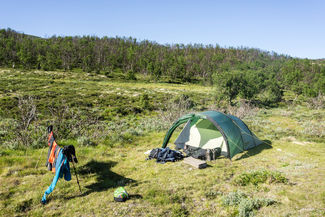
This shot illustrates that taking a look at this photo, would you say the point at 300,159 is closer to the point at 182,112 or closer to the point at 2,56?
the point at 182,112

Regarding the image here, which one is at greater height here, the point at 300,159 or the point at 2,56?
the point at 2,56

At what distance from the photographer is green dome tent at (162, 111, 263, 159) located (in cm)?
980

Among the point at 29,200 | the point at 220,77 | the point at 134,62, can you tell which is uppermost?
the point at 134,62

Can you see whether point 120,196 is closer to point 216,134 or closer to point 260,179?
point 260,179

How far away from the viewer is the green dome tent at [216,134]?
9.80 m

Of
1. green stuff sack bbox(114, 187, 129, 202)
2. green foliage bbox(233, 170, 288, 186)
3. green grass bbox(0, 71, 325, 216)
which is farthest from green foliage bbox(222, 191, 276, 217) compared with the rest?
green stuff sack bbox(114, 187, 129, 202)

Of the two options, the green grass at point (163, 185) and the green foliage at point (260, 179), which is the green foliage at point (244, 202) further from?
the green foliage at point (260, 179)

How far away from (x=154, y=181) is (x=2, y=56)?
4139 inches

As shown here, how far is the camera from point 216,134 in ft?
35.7

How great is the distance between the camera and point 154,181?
718cm

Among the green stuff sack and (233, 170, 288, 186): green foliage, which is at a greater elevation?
(233, 170, 288, 186): green foliage

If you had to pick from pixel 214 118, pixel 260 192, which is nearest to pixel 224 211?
pixel 260 192

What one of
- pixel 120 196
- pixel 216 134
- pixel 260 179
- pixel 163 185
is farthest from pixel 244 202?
pixel 216 134

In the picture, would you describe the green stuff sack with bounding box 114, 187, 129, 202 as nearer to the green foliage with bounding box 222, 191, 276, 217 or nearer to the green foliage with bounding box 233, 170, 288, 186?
the green foliage with bounding box 222, 191, 276, 217
